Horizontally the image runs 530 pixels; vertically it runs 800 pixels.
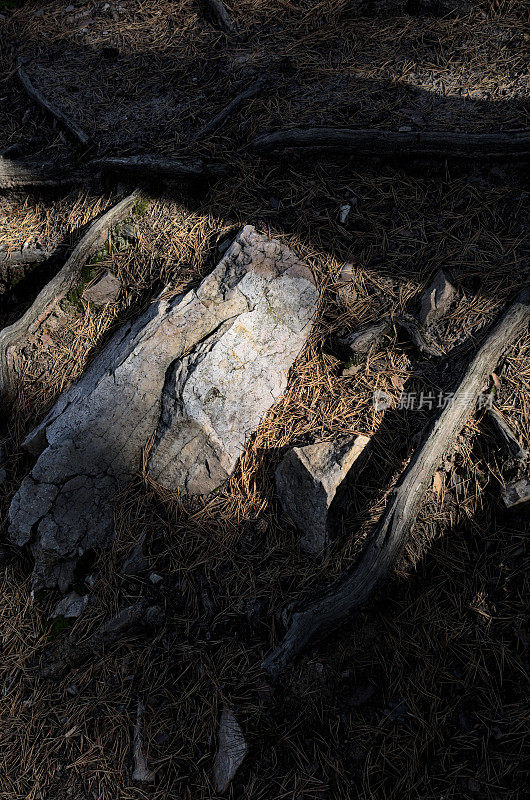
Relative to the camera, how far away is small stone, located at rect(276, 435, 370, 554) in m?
2.55

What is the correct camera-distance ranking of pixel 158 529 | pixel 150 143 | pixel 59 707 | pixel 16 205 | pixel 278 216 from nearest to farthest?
pixel 59 707, pixel 158 529, pixel 278 216, pixel 150 143, pixel 16 205

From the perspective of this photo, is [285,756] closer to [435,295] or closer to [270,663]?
[270,663]

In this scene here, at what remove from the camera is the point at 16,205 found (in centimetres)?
408

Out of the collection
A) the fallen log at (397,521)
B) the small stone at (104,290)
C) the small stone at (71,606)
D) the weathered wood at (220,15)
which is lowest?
the fallen log at (397,521)

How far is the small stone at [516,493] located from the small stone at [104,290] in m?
2.70

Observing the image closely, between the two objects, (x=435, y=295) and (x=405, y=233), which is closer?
(x=435, y=295)

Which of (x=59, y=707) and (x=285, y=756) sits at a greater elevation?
(x=59, y=707)

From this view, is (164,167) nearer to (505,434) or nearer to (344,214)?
(344,214)

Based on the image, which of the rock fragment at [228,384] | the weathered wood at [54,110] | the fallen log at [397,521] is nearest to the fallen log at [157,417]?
the rock fragment at [228,384]

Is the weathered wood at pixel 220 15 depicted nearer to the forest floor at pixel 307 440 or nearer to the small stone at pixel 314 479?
the forest floor at pixel 307 440

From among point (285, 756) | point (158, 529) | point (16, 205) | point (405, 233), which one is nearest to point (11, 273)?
point (16, 205)

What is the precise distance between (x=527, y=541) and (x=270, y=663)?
4.25ft

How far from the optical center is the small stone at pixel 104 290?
3502 millimetres

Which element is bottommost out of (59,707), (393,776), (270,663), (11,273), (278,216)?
(393,776)
